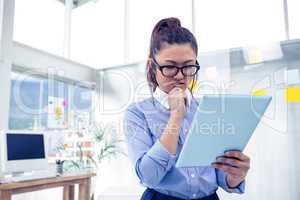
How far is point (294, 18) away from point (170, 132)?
2.91 meters

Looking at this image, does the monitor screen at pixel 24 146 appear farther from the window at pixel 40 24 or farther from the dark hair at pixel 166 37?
the dark hair at pixel 166 37

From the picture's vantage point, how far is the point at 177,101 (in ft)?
2.81

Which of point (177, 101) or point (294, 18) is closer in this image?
point (177, 101)

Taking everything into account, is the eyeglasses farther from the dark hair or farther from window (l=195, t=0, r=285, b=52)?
window (l=195, t=0, r=285, b=52)

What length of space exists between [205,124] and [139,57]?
131 inches

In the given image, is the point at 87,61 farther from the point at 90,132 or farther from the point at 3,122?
the point at 3,122

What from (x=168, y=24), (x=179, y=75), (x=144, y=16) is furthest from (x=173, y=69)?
(x=144, y=16)

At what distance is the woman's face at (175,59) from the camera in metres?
0.89

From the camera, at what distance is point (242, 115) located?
717 millimetres

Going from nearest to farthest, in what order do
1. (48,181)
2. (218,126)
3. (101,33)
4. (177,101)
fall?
1. (218,126)
2. (177,101)
3. (48,181)
4. (101,33)

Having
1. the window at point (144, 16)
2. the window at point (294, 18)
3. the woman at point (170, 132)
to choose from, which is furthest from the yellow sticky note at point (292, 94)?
the woman at point (170, 132)

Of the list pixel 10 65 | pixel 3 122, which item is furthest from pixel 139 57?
pixel 3 122

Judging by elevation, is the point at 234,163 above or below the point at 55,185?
above

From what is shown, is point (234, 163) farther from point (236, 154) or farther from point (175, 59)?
point (175, 59)
